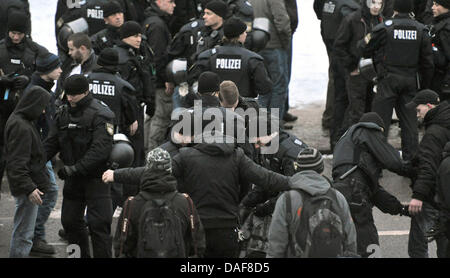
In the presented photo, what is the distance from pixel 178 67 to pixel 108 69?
1.80 meters

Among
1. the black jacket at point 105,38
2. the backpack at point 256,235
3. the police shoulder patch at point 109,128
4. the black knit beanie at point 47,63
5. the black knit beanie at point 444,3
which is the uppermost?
the black knit beanie at point 444,3

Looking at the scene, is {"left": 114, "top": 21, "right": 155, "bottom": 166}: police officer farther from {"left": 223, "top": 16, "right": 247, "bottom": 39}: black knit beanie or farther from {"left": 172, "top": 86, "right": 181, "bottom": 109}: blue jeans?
{"left": 223, "top": 16, "right": 247, "bottom": 39}: black knit beanie

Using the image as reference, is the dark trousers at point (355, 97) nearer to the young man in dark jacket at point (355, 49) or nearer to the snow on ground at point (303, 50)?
the young man in dark jacket at point (355, 49)

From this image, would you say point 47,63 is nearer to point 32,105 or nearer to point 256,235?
point 32,105

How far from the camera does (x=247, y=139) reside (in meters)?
10.1

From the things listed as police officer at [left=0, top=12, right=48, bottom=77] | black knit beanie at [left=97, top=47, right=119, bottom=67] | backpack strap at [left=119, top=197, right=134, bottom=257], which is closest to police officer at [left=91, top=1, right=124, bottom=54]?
police officer at [left=0, top=12, right=48, bottom=77]

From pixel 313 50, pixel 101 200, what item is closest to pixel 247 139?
pixel 101 200

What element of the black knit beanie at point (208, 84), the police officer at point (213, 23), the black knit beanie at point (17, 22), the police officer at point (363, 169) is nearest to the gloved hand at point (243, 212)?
the police officer at point (363, 169)

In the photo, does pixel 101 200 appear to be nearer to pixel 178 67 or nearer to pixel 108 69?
pixel 108 69

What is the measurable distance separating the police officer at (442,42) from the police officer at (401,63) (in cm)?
18

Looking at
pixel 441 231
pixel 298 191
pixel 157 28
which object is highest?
pixel 157 28

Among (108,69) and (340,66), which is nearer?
(108,69)

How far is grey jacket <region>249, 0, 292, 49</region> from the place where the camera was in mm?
13887

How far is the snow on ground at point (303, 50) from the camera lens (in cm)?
1698
